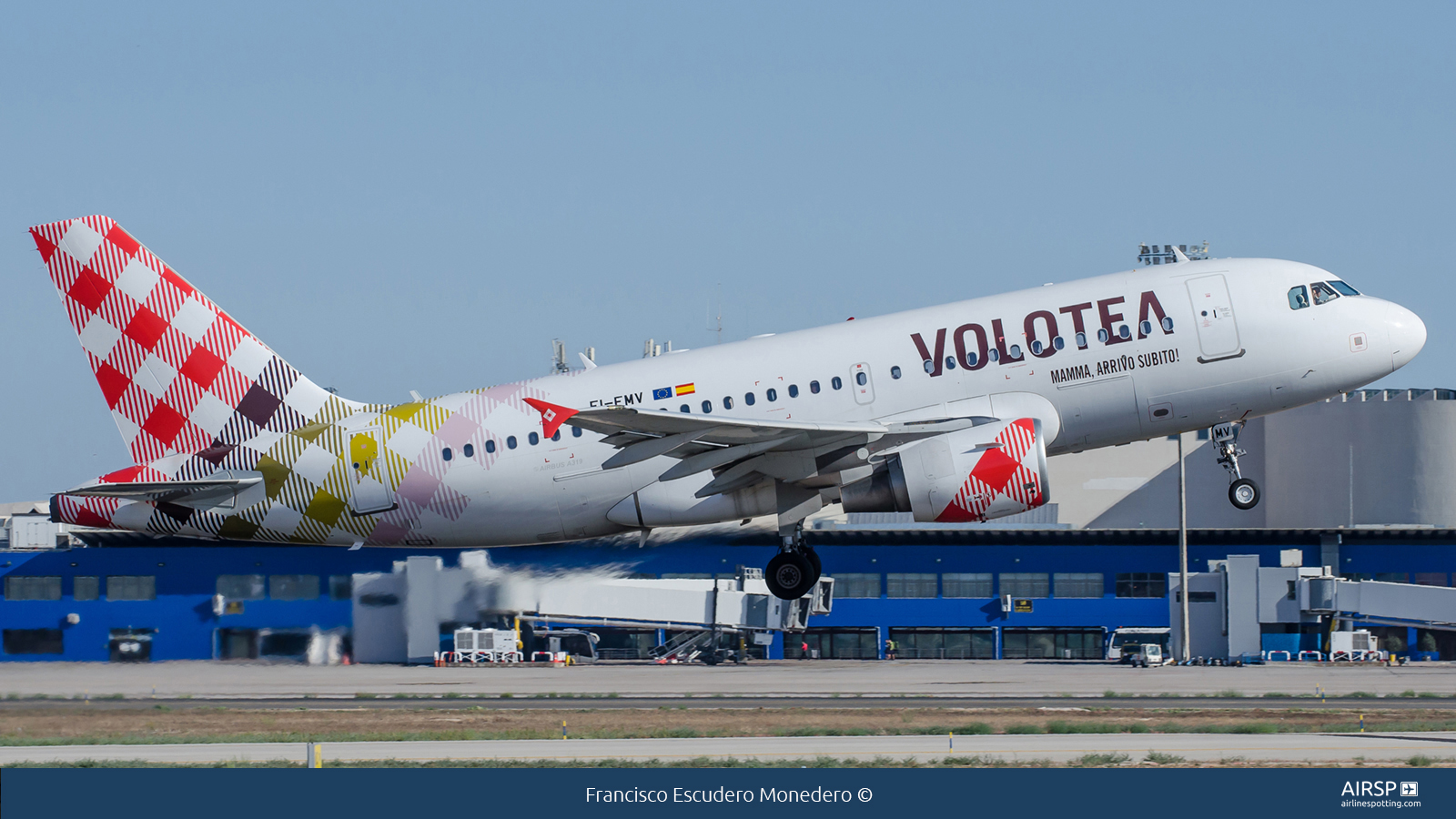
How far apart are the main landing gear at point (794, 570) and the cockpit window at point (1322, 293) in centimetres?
1070

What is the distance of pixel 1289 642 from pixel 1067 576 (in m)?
12.7

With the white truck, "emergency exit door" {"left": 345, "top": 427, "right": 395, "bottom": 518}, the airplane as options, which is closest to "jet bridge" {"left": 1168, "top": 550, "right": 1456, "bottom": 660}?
the white truck

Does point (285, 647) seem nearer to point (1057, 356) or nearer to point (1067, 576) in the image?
point (1057, 356)

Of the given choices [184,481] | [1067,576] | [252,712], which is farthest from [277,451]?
[1067,576]

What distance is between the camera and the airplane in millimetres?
29359

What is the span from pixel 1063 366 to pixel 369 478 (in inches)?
540

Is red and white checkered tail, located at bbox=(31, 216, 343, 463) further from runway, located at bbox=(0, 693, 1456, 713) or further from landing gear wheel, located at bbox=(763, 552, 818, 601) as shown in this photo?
landing gear wheel, located at bbox=(763, 552, 818, 601)

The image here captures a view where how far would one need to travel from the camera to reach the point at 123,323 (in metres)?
34.4

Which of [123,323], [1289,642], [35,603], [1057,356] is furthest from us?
[1289,642]

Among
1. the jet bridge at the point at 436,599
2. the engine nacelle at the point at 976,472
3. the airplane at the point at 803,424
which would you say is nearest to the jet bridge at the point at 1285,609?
the jet bridge at the point at 436,599

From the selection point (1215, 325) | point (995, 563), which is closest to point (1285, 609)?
point (995, 563)

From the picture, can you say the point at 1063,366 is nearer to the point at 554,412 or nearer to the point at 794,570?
the point at 794,570

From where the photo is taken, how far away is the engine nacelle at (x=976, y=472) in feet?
95.0

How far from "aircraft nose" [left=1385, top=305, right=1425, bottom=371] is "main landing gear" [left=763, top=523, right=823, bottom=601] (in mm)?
11690
